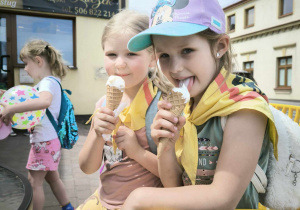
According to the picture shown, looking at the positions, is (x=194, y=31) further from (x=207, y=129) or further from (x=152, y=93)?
(x=152, y=93)

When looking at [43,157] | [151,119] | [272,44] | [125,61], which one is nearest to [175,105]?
[151,119]

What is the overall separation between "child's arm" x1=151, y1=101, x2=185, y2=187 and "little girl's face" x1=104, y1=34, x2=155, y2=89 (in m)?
0.40

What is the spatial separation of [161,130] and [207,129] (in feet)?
0.62

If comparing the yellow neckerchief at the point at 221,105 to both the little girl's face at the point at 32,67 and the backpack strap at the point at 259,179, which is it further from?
the little girl's face at the point at 32,67

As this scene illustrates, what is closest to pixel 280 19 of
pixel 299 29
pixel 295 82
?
pixel 299 29

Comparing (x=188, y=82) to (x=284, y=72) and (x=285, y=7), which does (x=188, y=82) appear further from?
(x=285, y=7)

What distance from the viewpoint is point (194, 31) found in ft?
3.15

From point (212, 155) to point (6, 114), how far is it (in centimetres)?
202

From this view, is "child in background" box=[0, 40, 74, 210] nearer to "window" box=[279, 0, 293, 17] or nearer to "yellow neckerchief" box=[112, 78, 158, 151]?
"yellow neckerchief" box=[112, 78, 158, 151]

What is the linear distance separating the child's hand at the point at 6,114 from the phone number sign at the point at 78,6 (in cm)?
675

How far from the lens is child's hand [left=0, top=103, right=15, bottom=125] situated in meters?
2.38

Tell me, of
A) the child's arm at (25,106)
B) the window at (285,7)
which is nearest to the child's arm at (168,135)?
the child's arm at (25,106)

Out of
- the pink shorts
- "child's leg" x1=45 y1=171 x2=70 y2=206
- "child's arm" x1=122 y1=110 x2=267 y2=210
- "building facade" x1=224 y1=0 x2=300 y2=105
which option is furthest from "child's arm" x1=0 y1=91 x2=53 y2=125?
"building facade" x1=224 y1=0 x2=300 y2=105

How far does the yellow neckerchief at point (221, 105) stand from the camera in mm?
941
